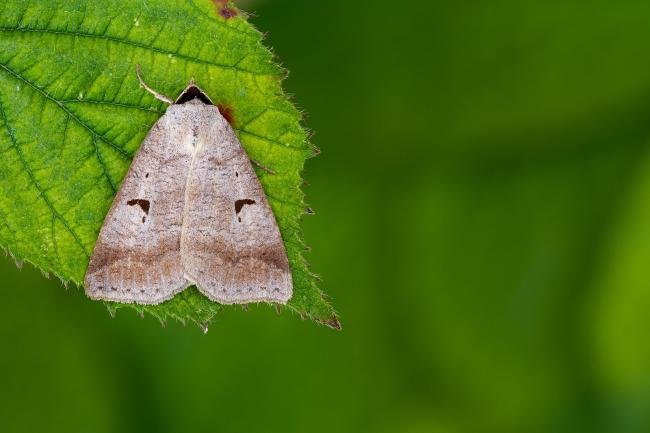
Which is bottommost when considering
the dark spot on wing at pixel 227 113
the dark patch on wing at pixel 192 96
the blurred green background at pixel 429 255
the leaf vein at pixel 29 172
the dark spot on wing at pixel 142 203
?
the blurred green background at pixel 429 255

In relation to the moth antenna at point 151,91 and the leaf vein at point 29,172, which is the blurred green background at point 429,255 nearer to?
the leaf vein at point 29,172

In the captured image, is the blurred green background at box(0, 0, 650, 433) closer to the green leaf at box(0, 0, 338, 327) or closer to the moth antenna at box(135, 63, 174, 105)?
the green leaf at box(0, 0, 338, 327)

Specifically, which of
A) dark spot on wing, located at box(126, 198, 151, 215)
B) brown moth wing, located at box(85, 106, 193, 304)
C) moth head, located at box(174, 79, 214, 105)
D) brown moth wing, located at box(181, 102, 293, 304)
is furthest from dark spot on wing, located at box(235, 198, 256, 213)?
moth head, located at box(174, 79, 214, 105)

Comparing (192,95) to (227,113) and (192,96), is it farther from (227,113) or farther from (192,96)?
(227,113)

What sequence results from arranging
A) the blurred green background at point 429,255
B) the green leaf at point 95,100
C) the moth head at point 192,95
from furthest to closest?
the blurred green background at point 429,255, the moth head at point 192,95, the green leaf at point 95,100

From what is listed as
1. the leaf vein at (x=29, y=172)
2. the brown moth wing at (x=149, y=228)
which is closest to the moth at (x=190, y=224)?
the brown moth wing at (x=149, y=228)

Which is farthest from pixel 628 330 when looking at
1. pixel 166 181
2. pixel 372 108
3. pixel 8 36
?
pixel 8 36

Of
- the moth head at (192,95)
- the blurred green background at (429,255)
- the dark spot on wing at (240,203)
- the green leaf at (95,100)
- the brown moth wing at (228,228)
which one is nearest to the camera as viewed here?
the green leaf at (95,100)
